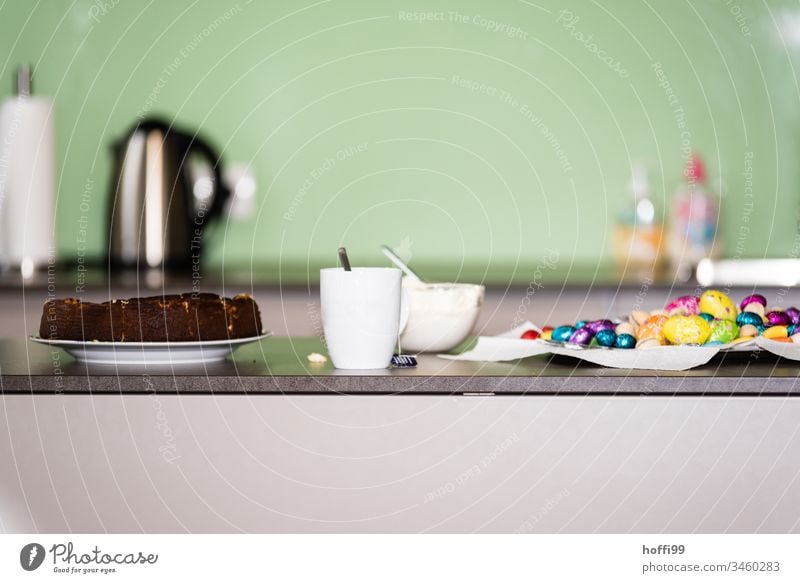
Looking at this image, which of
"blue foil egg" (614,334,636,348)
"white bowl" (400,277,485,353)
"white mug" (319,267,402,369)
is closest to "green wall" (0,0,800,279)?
"white bowl" (400,277,485,353)

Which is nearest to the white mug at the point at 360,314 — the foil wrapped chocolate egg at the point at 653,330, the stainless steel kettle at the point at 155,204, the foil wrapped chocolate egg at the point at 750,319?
the foil wrapped chocolate egg at the point at 653,330

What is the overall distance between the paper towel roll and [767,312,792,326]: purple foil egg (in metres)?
1.68

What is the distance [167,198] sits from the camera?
2045 millimetres

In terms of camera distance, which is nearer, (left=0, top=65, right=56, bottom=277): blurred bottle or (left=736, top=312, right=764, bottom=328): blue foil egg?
(left=736, top=312, right=764, bottom=328): blue foil egg

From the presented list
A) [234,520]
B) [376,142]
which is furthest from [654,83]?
[234,520]

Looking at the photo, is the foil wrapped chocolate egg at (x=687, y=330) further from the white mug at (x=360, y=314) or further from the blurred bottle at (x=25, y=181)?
the blurred bottle at (x=25, y=181)

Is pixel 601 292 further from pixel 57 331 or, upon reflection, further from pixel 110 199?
pixel 57 331

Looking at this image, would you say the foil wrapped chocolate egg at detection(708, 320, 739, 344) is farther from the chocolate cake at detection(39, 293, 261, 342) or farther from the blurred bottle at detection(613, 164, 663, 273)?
the blurred bottle at detection(613, 164, 663, 273)

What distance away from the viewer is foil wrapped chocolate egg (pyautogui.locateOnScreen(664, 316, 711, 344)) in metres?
0.95

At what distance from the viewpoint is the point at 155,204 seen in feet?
6.69

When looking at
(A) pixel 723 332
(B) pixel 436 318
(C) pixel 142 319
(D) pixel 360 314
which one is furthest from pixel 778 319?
(C) pixel 142 319

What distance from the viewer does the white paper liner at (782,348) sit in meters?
0.92
